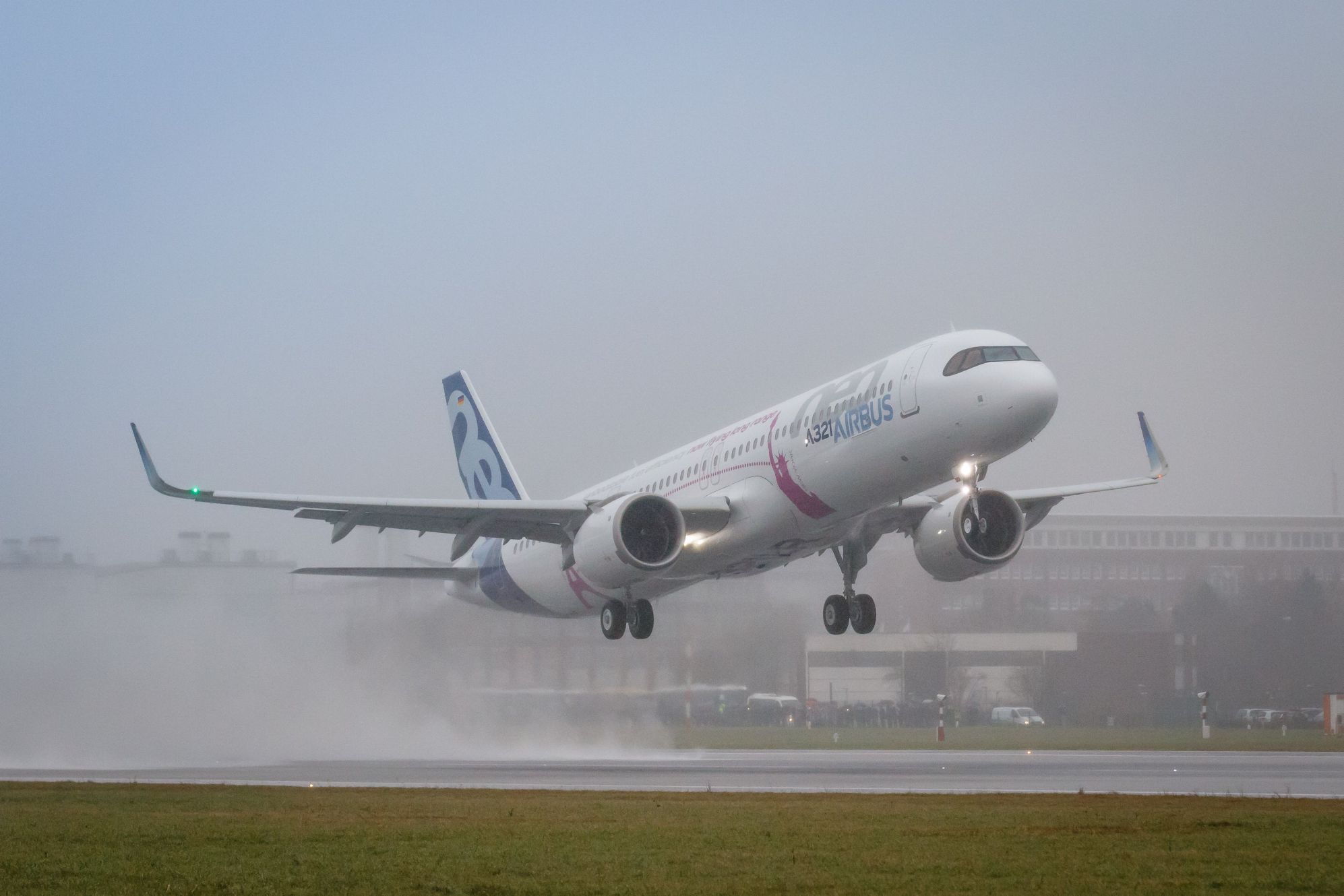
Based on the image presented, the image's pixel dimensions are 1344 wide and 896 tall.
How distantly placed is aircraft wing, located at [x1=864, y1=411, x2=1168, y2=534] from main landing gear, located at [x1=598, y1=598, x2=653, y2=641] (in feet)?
18.1

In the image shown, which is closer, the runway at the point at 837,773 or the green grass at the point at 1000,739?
the runway at the point at 837,773

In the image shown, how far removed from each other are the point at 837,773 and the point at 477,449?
58.8 ft

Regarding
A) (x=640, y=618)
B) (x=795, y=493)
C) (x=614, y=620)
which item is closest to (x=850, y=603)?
(x=640, y=618)

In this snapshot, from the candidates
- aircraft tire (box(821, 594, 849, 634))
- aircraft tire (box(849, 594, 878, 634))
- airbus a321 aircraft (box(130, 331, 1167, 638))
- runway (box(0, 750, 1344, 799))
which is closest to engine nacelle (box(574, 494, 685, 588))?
airbus a321 aircraft (box(130, 331, 1167, 638))

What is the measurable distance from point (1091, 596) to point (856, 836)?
58.9 metres

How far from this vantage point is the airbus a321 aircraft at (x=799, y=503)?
1091 inches

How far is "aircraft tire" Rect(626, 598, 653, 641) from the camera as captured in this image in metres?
36.6

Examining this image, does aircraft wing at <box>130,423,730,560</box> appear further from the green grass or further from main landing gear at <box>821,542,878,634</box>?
the green grass

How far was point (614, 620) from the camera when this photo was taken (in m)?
37.3

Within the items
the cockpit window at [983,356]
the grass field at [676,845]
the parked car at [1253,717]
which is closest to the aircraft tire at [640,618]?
the grass field at [676,845]

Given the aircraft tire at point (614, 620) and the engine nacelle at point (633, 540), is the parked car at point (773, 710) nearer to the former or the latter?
the aircraft tire at point (614, 620)

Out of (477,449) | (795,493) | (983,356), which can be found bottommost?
(795,493)

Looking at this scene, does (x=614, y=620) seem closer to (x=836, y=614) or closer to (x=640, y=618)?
(x=640, y=618)

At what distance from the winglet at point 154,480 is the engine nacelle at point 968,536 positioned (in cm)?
1542
